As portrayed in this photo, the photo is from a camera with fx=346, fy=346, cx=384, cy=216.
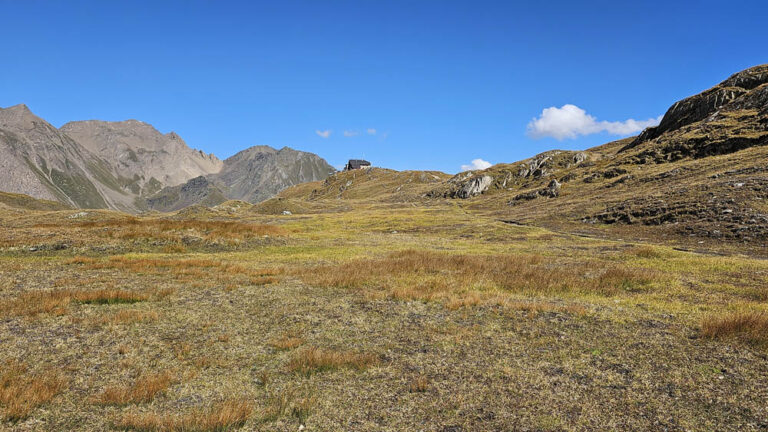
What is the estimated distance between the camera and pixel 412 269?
93.5ft

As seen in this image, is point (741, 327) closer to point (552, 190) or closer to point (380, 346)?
point (380, 346)

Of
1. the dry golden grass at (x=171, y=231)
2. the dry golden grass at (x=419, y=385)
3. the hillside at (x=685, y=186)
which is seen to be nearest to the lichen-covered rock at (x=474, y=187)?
the hillside at (x=685, y=186)

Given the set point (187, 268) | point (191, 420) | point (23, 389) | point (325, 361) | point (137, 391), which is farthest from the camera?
point (187, 268)

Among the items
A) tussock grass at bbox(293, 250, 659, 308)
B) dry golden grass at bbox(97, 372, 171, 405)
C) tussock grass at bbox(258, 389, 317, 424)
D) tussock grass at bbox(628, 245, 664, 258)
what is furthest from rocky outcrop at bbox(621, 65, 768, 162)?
dry golden grass at bbox(97, 372, 171, 405)

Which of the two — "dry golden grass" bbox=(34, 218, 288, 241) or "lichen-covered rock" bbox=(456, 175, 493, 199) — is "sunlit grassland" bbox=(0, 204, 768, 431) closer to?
"dry golden grass" bbox=(34, 218, 288, 241)

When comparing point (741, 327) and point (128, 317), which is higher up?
point (128, 317)

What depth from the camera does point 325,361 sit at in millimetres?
11898

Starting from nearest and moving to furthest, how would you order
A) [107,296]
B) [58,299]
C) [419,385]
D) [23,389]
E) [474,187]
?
[23,389]
[419,385]
[58,299]
[107,296]
[474,187]

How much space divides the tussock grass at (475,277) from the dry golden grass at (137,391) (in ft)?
41.2

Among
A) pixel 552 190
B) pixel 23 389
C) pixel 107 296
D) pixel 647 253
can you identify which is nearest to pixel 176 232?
pixel 107 296

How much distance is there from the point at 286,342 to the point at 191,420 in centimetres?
510

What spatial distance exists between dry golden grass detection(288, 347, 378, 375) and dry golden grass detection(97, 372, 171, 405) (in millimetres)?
3725

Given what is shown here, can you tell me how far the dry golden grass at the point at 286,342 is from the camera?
1334 centimetres

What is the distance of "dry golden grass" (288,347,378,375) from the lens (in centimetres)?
1170
